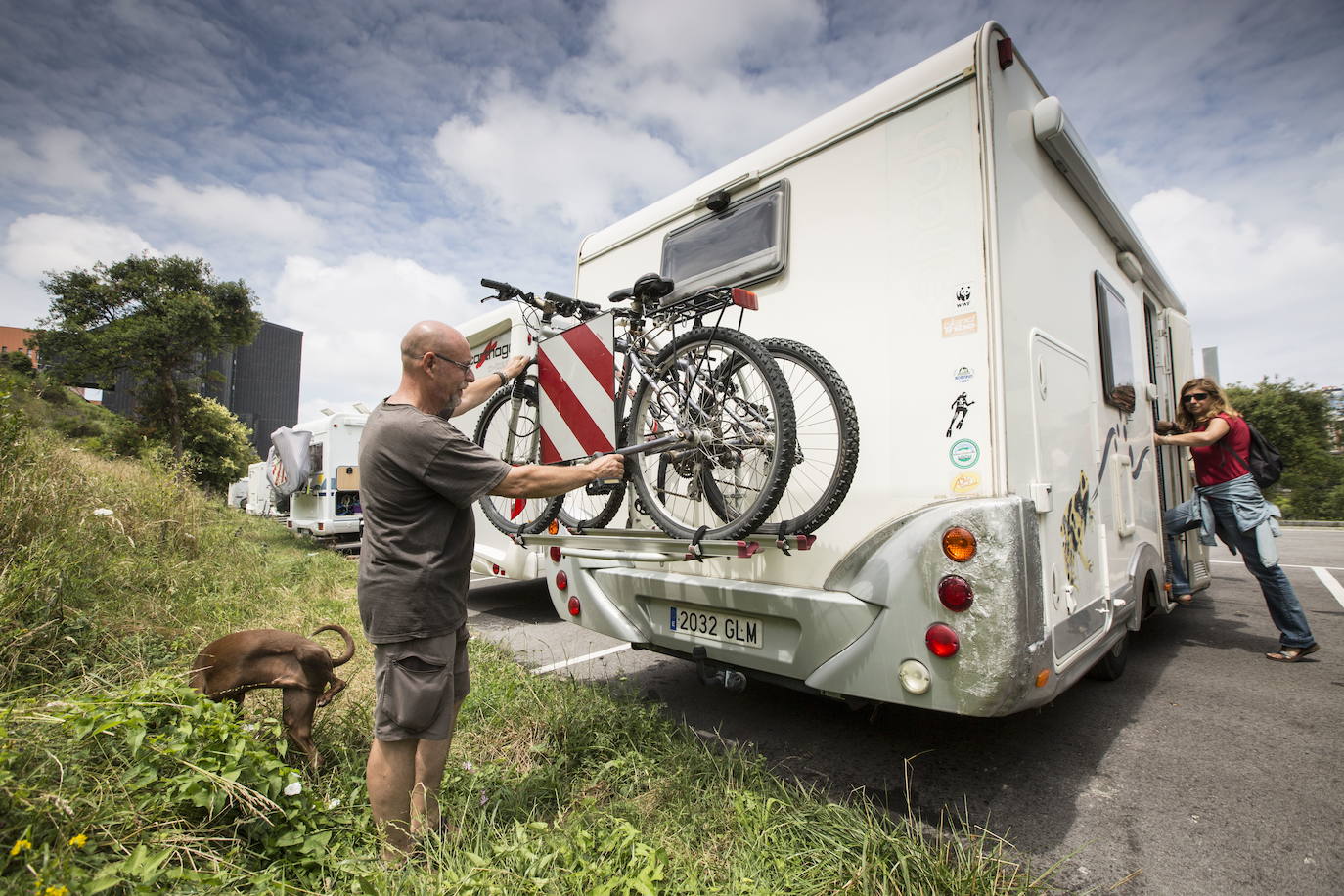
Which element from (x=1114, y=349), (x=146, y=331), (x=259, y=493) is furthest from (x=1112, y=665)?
(x=146, y=331)

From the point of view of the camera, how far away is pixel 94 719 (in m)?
1.79

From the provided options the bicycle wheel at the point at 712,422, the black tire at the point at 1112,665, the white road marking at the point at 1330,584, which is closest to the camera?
the bicycle wheel at the point at 712,422

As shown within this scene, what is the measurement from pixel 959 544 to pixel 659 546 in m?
1.07

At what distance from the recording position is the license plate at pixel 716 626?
2773mm

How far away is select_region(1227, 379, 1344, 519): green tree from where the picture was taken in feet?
58.9

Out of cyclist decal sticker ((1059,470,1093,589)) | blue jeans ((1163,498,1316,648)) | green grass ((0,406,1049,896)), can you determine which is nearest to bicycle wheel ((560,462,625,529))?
green grass ((0,406,1049,896))

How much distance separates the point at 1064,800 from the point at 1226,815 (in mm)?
543

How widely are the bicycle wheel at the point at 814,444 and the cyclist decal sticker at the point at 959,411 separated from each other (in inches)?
13.2

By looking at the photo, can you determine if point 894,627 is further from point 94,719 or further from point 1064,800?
point 94,719

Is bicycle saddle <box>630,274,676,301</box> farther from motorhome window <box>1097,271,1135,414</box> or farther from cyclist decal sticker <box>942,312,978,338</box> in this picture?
motorhome window <box>1097,271,1135,414</box>

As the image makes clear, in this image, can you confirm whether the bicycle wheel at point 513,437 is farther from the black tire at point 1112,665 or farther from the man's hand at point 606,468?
the black tire at point 1112,665

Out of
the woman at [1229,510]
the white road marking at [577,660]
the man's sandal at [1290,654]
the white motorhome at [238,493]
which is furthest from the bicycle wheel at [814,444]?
the white motorhome at [238,493]

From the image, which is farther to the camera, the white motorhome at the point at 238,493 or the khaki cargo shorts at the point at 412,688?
the white motorhome at the point at 238,493

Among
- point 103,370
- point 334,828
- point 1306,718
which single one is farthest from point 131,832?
point 103,370
